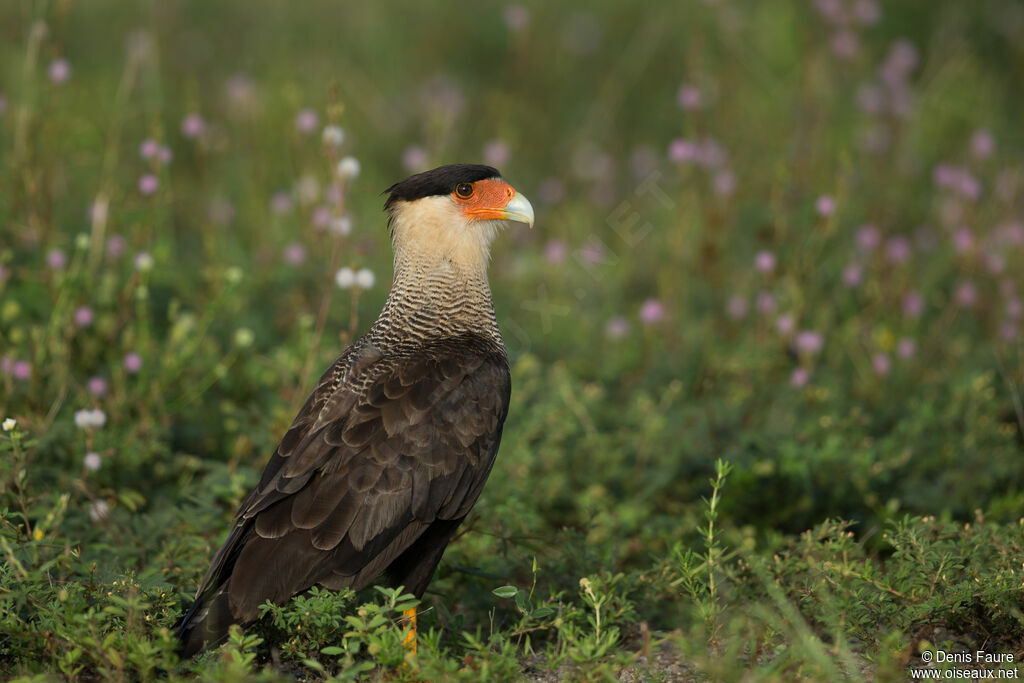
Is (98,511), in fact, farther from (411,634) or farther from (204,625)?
(411,634)

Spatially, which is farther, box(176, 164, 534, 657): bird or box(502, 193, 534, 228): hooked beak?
box(502, 193, 534, 228): hooked beak

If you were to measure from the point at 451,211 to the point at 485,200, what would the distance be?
0.43 feet

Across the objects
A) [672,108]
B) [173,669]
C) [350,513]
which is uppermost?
[672,108]

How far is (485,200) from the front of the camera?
379 cm

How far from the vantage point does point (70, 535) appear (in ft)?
11.9

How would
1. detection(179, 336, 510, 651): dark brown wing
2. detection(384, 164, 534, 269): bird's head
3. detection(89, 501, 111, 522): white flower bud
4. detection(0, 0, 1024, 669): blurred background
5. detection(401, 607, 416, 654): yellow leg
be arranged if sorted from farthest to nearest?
detection(0, 0, 1024, 669): blurred background < detection(384, 164, 534, 269): bird's head < detection(89, 501, 111, 522): white flower bud < detection(179, 336, 510, 651): dark brown wing < detection(401, 607, 416, 654): yellow leg

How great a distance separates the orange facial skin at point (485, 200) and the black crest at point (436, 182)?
3 centimetres

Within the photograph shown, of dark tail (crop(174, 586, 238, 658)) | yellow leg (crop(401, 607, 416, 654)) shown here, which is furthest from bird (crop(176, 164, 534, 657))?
yellow leg (crop(401, 607, 416, 654))

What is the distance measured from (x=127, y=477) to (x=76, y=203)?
86.4 inches

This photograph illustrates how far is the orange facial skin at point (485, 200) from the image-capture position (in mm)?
3770

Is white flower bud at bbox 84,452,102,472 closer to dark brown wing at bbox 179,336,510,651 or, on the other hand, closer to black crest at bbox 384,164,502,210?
dark brown wing at bbox 179,336,510,651

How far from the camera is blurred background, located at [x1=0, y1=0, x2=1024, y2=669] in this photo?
3.99 m

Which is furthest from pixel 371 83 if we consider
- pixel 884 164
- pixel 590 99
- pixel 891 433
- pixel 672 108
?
pixel 891 433

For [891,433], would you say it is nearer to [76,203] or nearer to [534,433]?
[534,433]
